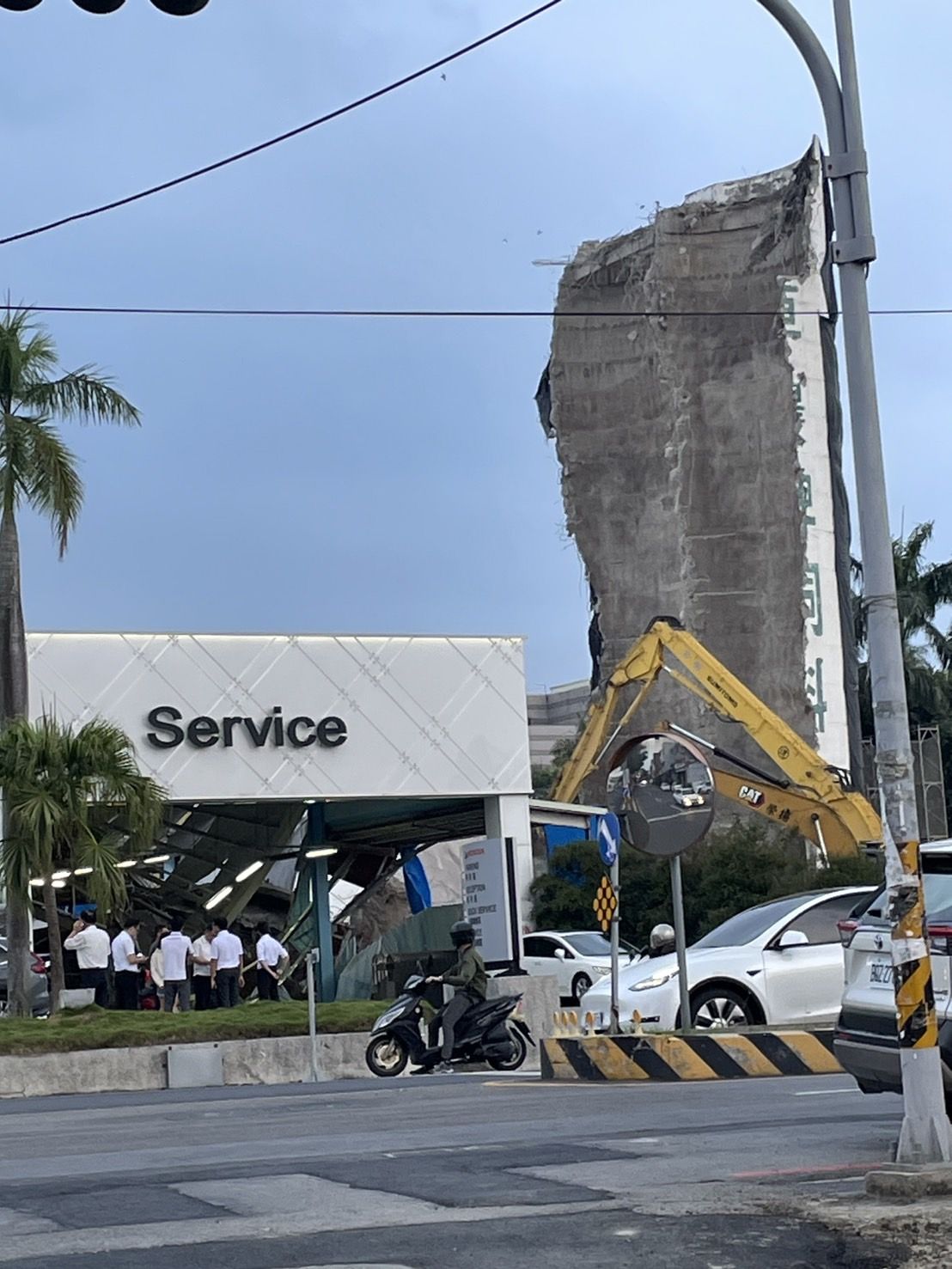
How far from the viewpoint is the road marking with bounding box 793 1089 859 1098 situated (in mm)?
13000

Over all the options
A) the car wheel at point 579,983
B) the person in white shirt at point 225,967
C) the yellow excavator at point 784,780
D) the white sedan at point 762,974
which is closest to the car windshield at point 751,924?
the white sedan at point 762,974

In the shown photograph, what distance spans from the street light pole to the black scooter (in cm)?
999

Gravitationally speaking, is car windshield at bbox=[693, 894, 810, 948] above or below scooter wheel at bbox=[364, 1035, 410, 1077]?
above

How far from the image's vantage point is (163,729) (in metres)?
33.6

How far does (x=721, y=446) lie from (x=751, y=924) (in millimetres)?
47668

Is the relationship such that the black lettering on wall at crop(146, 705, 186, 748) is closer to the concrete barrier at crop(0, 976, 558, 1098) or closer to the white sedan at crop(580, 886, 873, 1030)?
the concrete barrier at crop(0, 976, 558, 1098)

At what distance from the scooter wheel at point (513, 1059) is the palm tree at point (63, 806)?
21.2 ft

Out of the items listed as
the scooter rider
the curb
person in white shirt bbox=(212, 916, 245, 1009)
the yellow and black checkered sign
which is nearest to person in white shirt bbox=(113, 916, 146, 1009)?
person in white shirt bbox=(212, 916, 245, 1009)

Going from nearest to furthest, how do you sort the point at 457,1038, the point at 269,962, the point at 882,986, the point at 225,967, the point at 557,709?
the point at 882,986 < the point at 457,1038 < the point at 225,967 < the point at 269,962 < the point at 557,709

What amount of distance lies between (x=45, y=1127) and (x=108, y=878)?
30.5 feet

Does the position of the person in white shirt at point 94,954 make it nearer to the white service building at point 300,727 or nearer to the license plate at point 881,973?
the white service building at point 300,727

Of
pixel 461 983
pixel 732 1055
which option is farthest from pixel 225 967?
pixel 732 1055

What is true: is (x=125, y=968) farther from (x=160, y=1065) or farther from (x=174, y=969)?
(x=160, y=1065)

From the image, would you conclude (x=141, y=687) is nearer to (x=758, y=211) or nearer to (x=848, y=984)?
(x=848, y=984)
